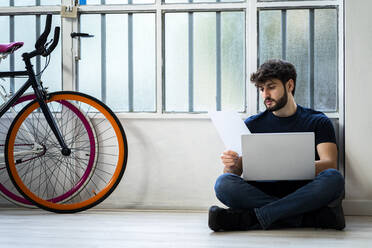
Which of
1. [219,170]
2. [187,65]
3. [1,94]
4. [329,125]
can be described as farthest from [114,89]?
[329,125]

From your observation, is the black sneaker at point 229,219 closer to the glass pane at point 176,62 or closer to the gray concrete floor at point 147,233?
the gray concrete floor at point 147,233

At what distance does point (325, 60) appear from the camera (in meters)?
2.43

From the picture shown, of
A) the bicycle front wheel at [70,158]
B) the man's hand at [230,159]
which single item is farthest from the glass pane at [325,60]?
the bicycle front wheel at [70,158]

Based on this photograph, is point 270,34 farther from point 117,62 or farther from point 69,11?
point 69,11

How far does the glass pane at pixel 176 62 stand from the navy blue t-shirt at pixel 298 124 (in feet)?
1.55

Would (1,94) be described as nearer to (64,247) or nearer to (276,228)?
(64,247)

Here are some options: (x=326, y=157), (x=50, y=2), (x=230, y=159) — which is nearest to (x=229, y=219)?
(x=230, y=159)

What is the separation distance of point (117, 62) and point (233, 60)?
69cm

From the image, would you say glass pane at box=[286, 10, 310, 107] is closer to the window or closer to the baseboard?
the window

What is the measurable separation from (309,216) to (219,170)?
654 mm

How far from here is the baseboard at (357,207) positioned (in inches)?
90.4

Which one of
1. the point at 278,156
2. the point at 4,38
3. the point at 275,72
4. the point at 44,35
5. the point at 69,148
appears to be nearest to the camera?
the point at 278,156

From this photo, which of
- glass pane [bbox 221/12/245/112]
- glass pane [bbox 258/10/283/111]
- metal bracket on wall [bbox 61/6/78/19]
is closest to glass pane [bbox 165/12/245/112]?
glass pane [bbox 221/12/245/112]

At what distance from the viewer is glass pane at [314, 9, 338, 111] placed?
7.95 feet
